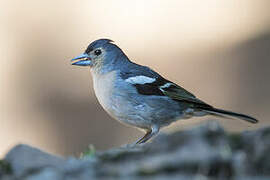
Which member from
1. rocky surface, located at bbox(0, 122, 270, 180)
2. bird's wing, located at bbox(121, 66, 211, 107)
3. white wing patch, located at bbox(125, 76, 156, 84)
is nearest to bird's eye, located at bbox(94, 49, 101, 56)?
bird's wing, located at bbox(121, 66, 211, 107)

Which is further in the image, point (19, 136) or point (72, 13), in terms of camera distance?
point (72, 13)

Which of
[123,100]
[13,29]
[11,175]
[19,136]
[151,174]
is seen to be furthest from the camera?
[13,29]

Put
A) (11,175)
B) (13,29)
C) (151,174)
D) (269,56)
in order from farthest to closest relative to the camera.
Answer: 1. (13,29)
2. (269,56)
3. (11,175)
4. (151,174)

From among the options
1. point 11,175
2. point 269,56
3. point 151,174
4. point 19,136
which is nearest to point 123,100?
point 11,175

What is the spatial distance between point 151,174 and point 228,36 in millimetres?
11458

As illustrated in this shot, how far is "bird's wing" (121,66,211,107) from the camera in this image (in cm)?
675

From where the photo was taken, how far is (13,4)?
14828 millimetres

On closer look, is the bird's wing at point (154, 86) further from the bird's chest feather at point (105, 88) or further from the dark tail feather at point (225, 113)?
the bird's chest feather at point (105, 88)

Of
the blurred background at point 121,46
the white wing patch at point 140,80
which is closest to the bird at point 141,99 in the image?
the white wing patch at point 140,80

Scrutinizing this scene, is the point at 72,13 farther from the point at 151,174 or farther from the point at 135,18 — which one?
the point at 151,174

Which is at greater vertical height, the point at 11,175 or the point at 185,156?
the point at 185,156

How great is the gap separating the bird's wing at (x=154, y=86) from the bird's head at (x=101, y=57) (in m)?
0.36

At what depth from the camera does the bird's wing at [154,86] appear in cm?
675

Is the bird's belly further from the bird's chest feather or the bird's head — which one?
the bird's head
